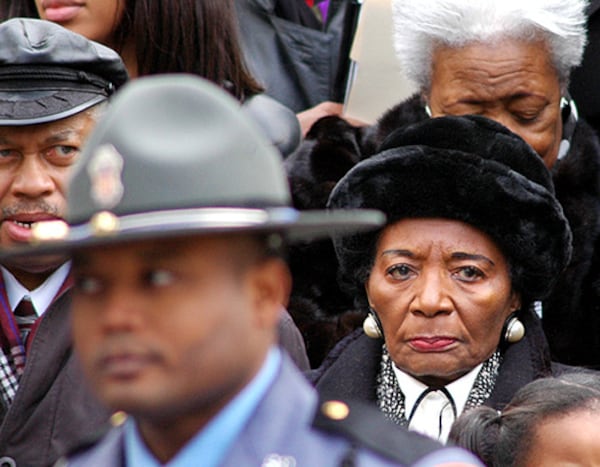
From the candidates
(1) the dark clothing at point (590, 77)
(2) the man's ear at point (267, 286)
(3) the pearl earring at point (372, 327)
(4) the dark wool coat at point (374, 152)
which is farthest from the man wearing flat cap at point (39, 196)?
(1) the dark clothing at point (590, 77)

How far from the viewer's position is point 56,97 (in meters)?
4.11

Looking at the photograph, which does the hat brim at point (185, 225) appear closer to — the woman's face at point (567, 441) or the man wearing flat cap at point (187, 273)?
the man wearing flat cap at point (187, 273)

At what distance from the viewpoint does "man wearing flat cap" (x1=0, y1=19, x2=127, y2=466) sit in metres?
3.72

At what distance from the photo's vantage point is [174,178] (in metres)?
2.00

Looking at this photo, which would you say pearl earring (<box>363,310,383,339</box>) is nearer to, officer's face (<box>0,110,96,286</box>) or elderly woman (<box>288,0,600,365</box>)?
elderly woman (<box>288,0,600,365</box>)

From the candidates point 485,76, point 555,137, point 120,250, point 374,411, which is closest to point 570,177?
point 555,137

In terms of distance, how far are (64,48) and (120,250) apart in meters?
2.25

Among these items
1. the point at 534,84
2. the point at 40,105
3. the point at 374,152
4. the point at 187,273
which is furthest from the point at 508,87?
the point at 187,273

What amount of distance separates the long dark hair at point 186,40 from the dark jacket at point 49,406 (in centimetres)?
145

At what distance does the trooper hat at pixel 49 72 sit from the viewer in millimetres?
4082

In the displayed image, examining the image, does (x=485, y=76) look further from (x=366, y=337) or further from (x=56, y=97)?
(x=56, y=97)

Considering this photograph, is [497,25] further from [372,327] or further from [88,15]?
[88,15]

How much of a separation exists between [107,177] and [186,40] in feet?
10.2

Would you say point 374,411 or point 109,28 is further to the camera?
point 109,28
